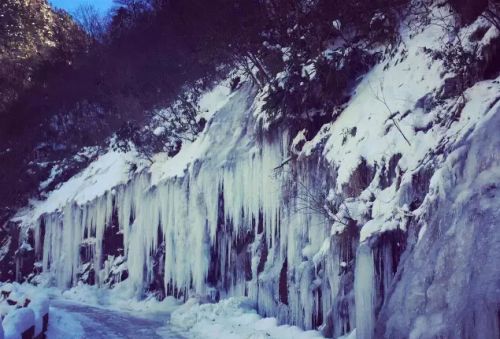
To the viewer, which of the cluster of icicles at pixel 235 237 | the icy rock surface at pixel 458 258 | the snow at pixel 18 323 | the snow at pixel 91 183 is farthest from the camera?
the snow at pixel 91 183

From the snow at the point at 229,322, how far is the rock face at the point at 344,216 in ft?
1.00

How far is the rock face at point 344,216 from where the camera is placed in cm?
500

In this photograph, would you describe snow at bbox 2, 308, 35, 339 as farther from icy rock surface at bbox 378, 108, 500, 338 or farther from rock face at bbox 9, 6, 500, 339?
icy rock surface at bbox 378, 108, 500, 338

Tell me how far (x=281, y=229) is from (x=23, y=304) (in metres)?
5.41

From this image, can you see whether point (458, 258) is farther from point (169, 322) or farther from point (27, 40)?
point (27, 40)

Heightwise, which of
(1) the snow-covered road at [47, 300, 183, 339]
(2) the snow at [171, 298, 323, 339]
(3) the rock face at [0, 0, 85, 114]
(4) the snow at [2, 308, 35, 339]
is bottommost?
(1) the snow-covered road at [47, 300, 183, 339]

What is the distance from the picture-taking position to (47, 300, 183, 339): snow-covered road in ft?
31.3

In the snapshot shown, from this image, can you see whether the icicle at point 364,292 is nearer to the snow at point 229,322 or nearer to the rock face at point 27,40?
the snow at point 229,322

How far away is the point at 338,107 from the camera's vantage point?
396 inches

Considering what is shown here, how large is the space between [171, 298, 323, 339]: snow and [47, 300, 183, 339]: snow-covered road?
0.42 metres

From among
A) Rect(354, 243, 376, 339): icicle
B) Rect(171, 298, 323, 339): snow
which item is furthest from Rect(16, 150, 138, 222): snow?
Rect(354, 243, 376, 339): icicle

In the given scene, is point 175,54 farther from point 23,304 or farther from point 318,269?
point 318,269

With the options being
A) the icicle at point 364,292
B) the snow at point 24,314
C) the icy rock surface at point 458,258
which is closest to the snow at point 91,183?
the snow at point 24,314

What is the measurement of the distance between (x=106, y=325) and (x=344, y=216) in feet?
19.3
